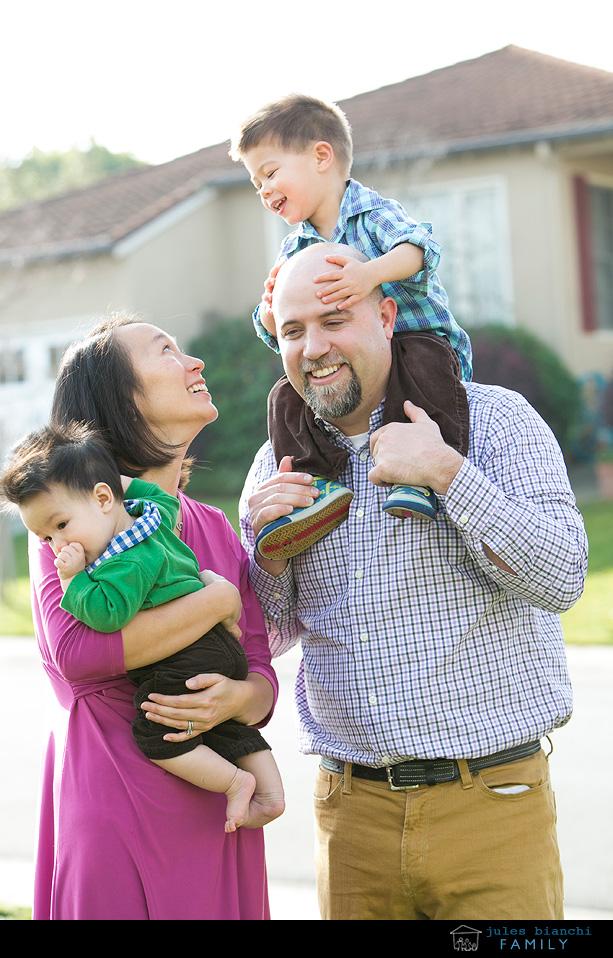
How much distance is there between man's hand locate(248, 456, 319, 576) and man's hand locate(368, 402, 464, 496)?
219 mm

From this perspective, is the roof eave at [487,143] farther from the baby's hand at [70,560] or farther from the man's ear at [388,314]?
the baby's hand at [70,560]

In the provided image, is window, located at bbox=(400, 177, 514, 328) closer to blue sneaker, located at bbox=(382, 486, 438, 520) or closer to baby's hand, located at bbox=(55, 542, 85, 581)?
blue sneaker, located at bbox=(382, 486, 438, 520)

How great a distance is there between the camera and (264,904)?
2889mm

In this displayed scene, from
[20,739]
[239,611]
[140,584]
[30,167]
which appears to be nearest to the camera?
[140,584]

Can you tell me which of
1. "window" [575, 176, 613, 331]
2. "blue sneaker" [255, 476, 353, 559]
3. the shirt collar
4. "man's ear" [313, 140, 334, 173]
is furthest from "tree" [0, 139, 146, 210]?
"blue sneaker" [255, 476, 353, 559]

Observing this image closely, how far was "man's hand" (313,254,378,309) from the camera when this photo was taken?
9.57 feet

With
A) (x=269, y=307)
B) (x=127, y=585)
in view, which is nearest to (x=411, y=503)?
(x=127, y=585)

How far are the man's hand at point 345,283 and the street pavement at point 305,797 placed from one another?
169cm

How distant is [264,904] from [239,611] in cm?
84

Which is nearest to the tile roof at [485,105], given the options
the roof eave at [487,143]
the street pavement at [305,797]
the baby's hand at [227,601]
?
the roof eave at [487,143]

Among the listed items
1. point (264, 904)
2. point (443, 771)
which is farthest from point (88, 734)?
point (443, 771)

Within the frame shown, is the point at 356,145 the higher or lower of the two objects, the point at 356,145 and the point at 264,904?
the higher
